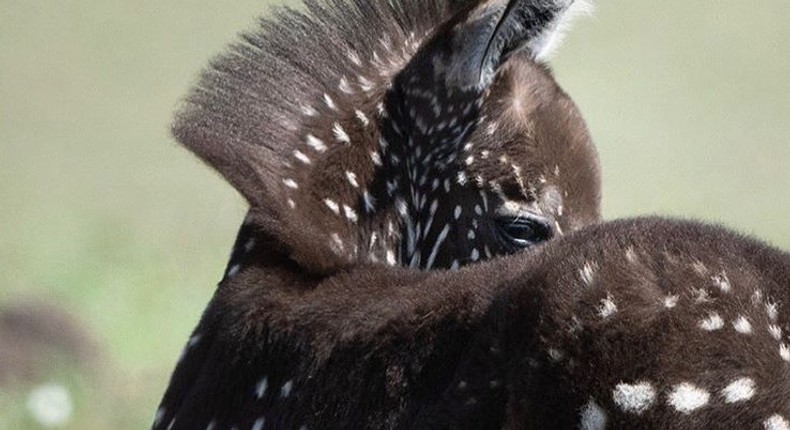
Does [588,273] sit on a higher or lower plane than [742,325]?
higher

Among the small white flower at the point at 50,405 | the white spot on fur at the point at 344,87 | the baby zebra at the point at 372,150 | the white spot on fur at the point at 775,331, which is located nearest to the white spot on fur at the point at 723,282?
the white spot on fur at the point at 775,331

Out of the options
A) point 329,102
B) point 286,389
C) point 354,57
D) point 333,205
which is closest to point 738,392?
point 286,389

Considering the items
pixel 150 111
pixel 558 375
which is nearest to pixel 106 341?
pixel 150 111

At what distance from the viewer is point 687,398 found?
3.16m

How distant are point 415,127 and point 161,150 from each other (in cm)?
998

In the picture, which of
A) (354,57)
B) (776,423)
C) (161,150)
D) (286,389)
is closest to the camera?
(776,423)

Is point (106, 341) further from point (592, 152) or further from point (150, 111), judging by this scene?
point (592, 152)

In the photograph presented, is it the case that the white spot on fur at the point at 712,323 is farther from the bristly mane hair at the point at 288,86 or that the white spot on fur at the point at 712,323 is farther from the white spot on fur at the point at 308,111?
the white spot on fur at the point at 308,111

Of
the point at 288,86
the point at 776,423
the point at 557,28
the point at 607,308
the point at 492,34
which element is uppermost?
the point at 557,28

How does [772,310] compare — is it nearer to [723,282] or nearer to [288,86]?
[723,282]

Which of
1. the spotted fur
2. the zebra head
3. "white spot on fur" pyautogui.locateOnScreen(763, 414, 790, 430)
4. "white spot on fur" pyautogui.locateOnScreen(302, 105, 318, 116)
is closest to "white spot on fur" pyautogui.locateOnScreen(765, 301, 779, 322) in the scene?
the spotted fur

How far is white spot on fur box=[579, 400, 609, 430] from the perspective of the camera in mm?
3188

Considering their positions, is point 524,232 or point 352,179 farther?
point 524,232

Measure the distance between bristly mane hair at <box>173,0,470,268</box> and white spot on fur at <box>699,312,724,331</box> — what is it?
5.54 ft
